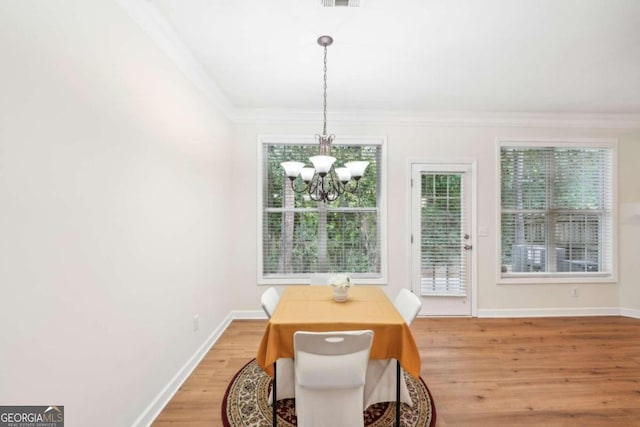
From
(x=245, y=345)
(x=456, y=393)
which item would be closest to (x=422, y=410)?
(x=456, y=393)

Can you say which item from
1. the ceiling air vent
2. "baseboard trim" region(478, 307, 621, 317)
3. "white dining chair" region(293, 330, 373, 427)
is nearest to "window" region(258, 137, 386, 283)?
"baseboard trim" region(478, 307, 621, 317)

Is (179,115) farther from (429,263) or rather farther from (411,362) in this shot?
(429,263)

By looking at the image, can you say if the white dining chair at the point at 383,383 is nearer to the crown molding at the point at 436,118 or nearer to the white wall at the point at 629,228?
the crown molding at the point at 436,118

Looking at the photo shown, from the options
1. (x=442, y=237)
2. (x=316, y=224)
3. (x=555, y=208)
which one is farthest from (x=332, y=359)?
(x=555, y=208)

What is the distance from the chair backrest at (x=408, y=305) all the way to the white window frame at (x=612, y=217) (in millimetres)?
2198

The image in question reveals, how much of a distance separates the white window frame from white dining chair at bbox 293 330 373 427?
3.08m

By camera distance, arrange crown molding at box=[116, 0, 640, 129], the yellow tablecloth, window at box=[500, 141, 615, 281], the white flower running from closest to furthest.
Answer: the yellow tablecloth → the white flower → crown molding at box=[116, 0, 640, 129] → window at box=[500, 141, 615, 281]

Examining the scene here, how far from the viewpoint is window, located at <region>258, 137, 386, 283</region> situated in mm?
3730

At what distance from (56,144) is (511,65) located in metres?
3.33

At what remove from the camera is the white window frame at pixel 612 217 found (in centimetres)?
374

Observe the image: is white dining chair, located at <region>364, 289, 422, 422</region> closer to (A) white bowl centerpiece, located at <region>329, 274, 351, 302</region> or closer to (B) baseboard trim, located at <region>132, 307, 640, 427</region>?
(A) white bowl centerpiece, located at <region>329, 274, 351, 302</region>

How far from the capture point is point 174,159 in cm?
221

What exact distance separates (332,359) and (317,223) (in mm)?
2336

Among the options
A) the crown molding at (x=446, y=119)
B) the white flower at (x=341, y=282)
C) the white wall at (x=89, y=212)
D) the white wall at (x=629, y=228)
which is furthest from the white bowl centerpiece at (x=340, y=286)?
the white wall at (x=629, y=228)
